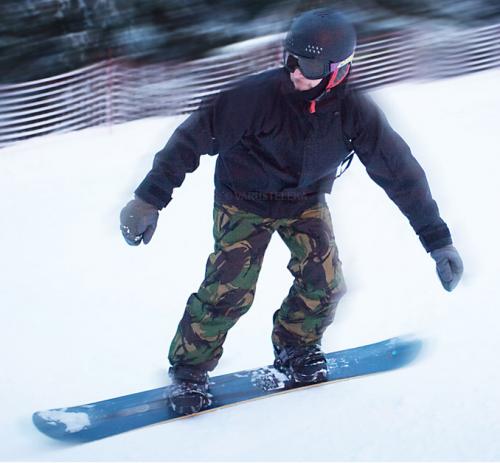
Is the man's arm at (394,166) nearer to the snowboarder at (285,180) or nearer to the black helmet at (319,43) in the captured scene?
the snowboarder at (285,180)

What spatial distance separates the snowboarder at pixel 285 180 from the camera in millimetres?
2898

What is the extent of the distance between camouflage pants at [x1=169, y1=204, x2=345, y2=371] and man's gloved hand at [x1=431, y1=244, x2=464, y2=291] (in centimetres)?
39

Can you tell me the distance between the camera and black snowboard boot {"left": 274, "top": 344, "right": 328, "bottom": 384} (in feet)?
11.6

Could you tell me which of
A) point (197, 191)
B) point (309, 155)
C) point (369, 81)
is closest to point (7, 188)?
point (197, 191)

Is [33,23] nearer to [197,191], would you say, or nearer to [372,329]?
[197,191]

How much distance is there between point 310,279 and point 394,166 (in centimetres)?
53

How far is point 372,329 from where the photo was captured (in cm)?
395

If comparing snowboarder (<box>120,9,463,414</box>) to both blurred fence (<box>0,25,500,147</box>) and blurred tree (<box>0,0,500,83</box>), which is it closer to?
blurred fence (<box>0,25,500,147</box>)

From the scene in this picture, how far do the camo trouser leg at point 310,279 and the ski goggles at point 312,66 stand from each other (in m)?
0.56

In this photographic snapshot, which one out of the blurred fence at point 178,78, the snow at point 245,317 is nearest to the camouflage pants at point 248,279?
the snow at point 245,317

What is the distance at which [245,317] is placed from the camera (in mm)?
4031

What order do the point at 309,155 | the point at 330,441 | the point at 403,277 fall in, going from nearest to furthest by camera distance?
the point at 309,155
the point at 330,441
the point at 403,277

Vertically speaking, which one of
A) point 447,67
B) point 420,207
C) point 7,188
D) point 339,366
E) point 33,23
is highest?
point 33,23

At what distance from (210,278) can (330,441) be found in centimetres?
71
